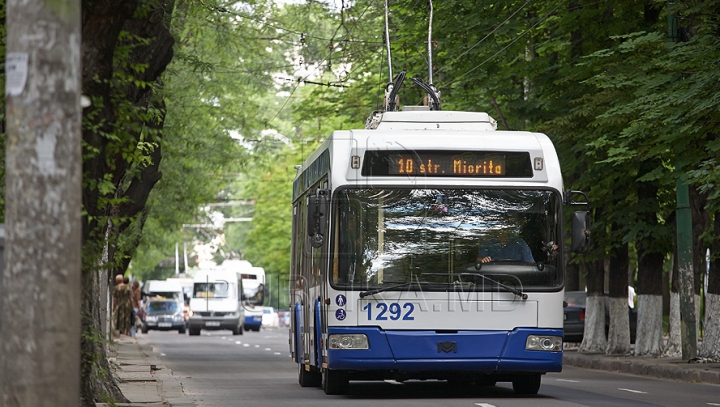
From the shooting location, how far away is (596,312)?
100 ft

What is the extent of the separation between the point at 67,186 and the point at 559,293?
9.79m

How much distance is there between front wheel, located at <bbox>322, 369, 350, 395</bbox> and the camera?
1605 centimetres

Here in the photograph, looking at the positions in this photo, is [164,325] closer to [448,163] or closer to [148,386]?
[148,386]

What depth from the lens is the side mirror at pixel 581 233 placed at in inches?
571

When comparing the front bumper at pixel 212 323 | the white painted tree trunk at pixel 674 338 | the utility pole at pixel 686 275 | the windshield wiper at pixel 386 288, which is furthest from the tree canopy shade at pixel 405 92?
the front bumper at pixel 212 323

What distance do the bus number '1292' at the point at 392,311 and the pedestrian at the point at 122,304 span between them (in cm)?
2993

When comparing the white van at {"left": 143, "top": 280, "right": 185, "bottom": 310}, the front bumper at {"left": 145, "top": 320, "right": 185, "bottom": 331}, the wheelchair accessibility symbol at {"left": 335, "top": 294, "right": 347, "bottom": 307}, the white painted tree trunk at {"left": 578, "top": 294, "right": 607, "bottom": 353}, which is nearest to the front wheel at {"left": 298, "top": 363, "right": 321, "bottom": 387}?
the wheelchair accessibility symbol at {"left": 335, "top": 294, "right": 347, "bottom": 307}

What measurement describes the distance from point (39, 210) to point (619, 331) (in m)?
23.7

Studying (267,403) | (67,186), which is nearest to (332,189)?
(267,403)

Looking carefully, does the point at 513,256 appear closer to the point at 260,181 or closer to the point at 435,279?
the point at 435,279

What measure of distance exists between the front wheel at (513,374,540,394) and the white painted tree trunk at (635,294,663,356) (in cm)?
1097

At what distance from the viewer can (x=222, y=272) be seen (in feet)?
207

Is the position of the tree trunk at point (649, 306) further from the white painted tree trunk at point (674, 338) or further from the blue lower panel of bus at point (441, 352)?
the blue lower panel of bus at point (441, 352)

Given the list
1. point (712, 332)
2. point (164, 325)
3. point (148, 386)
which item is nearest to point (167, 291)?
point (164, 325)
